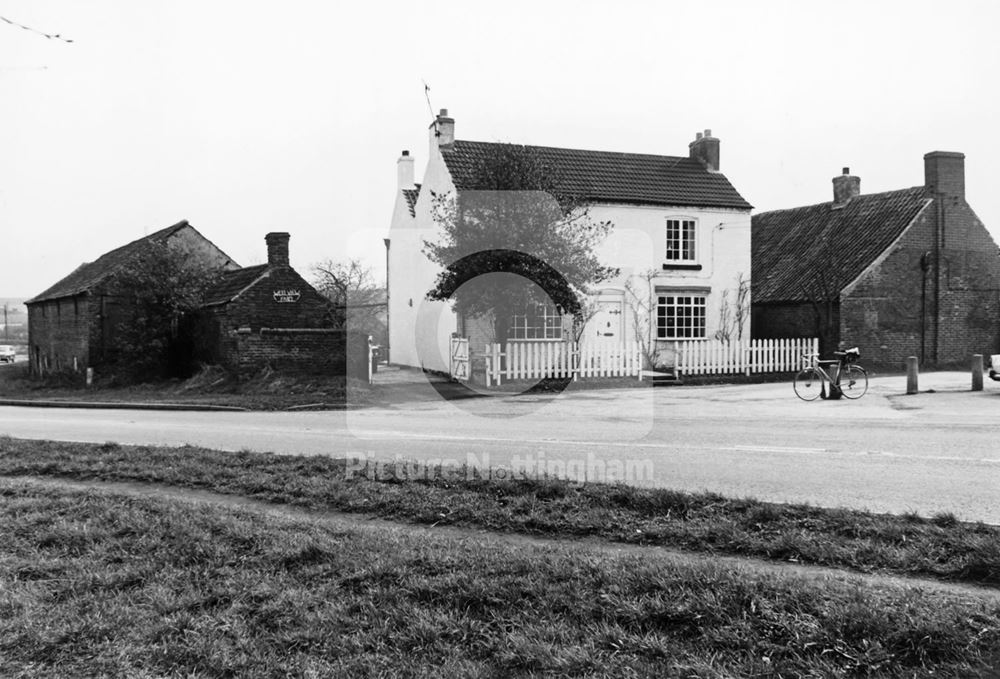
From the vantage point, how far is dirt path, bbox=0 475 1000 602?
4727mm

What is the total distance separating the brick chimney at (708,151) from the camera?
101 feet

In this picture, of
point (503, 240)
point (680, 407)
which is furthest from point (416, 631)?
point (503, 240)

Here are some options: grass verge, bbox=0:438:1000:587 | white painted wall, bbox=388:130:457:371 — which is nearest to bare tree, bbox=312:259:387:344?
white painted wall, bbox=388:130:457:371

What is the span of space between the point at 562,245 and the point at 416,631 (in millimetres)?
18107

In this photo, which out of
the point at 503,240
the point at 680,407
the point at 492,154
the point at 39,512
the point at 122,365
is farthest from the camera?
the point at 122,365

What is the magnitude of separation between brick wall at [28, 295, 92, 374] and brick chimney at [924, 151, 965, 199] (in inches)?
1296

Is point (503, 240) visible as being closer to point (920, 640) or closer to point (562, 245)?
point (562, 245)

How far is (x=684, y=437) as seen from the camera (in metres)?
11.9

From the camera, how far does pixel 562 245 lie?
854 inches

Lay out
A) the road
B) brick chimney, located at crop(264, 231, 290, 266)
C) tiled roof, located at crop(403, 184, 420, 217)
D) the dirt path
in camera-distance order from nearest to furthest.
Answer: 1. the dirt path
2. the road
3. brick chimney, located at crop(264, 231, 290, 266)
4. tiled roof, located at crop(403, 184, 420, 217)

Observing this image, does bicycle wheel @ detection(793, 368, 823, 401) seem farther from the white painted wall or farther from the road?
the white painted wall

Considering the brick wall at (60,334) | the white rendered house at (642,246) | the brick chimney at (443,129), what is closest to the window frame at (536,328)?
the white rendered house at (642,246)

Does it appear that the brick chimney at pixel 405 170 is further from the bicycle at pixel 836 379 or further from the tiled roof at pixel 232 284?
the bicycle at pixel 836 379

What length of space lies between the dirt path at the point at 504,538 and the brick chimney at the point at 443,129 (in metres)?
21.7
